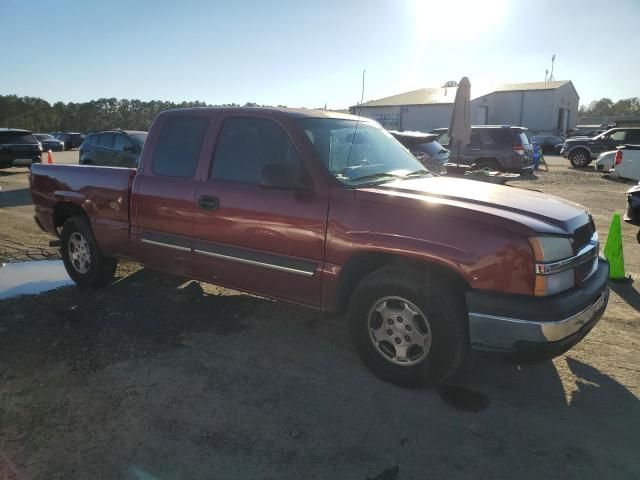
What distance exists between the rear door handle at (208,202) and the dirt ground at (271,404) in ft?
3.63

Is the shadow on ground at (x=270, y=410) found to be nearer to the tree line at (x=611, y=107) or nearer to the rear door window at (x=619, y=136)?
the rear door window at (x=619, y=136)

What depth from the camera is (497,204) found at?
3.33m

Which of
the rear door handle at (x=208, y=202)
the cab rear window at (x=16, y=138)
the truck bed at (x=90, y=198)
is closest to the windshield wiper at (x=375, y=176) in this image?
the rear door handle at (x=208, y=202)

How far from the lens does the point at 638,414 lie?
321 cm

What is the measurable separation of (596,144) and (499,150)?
977 centimetres

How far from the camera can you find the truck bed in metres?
4.94

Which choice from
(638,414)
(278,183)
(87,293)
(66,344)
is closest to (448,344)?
(638,414)

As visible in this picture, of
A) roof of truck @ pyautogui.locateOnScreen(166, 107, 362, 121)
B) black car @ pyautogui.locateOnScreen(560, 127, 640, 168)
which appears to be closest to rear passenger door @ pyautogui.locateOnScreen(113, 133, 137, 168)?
roof of truck @ pyautogui.locateOnScreen(166, 107, 362, 121)

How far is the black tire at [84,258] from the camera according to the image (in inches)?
→ 210

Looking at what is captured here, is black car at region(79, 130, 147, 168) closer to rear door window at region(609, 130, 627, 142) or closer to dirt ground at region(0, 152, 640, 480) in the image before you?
dirt ground at region(0, 152, 640, 480)

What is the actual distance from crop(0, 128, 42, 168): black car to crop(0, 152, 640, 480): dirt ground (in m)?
15.0

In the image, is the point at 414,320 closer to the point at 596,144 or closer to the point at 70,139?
the point at 596,144

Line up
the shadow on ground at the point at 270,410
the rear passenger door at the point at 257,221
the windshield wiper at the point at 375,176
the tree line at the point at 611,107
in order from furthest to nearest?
the tree line at the point at 611,107 < the windshield wiper at the point at 375,176 < the rear passenger door at the point at 257,221 < the shadow on ground at the point at 270,410

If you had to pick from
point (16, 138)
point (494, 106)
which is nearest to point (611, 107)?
point (494, 106)
